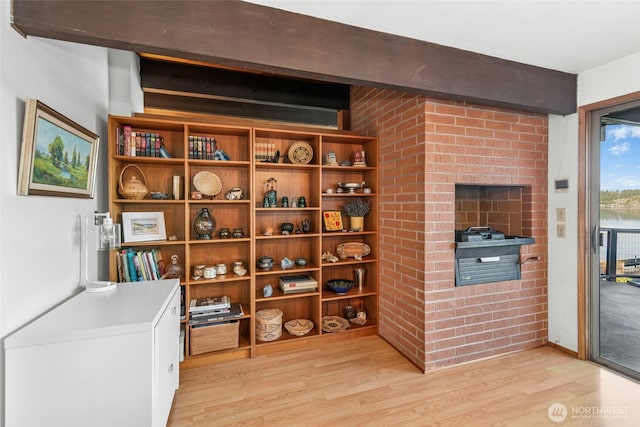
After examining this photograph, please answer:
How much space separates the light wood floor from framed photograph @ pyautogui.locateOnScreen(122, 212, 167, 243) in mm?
1113

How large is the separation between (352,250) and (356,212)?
1.26 ft

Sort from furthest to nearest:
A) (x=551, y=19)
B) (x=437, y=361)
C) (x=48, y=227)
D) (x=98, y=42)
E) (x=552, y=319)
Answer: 1. (x=552, y=319)
2. (x=437, y=361)
3. (x=551, y=19)
4. (x=48, y=227)
5. (x=98, y=42)

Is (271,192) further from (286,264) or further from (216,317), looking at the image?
(216,317)

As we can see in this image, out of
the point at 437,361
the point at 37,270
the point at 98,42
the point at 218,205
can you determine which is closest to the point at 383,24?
the point at 98,42

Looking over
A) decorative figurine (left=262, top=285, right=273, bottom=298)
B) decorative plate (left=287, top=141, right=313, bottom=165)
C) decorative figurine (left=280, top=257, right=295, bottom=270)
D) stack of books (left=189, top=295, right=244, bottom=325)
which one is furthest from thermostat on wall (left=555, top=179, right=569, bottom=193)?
stack of books (left=189, top=295, right=244, bottom=325)

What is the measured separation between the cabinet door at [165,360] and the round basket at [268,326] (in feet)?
2.63

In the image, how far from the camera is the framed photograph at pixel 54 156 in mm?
1270

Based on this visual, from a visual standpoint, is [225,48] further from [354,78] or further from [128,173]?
[128,173]

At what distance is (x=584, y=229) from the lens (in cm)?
241

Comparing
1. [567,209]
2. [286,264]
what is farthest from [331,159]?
[567,209]

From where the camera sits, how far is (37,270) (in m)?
1.39

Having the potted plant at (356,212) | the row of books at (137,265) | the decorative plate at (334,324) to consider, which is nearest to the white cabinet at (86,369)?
the row of books at (137,265)

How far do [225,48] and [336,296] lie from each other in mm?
2199

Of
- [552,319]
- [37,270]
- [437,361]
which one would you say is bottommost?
[437,361]
